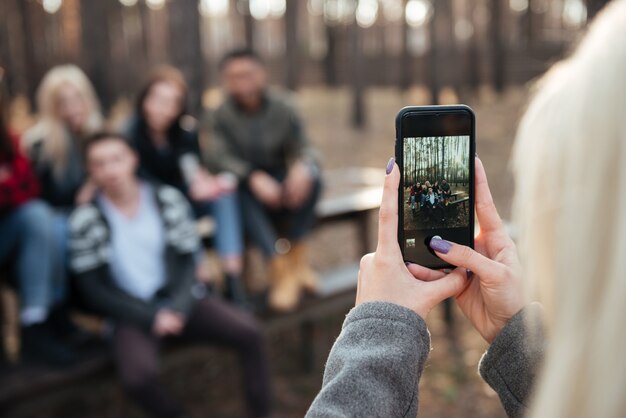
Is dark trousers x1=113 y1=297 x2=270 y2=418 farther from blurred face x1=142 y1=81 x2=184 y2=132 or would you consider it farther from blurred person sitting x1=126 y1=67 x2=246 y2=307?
blurred face x1=142 y1=81 x2=184 y2=132

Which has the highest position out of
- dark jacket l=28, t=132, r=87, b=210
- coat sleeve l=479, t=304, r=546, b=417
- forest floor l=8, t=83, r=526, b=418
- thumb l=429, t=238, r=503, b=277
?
A: thumb l=429, t=238, r=503, b=277

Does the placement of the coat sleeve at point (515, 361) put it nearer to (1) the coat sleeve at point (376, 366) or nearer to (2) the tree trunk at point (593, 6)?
(1) the coat sleeve at point (376, 366)

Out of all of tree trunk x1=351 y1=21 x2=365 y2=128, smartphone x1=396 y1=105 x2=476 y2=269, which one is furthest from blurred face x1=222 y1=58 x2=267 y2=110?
tree trunk x1=351 y1=21 x2=365 y2=128

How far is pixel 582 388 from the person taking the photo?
69 cm

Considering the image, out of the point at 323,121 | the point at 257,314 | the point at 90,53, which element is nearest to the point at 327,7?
the point at 323,121

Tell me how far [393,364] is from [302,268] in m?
3.08

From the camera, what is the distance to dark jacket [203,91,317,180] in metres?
4.18

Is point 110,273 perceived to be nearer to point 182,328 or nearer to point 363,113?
point 182,328

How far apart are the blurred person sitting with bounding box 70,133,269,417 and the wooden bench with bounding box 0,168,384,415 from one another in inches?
8.2

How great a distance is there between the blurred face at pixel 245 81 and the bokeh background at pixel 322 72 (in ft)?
3.83

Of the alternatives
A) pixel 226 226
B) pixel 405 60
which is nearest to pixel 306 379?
pixel 226 226

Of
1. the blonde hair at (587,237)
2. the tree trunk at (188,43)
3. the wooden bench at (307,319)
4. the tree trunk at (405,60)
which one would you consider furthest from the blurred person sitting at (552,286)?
the tree trunk at (405,60)

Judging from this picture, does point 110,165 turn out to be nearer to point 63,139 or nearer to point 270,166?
point 63,139

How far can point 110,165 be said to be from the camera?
3.18 meters
